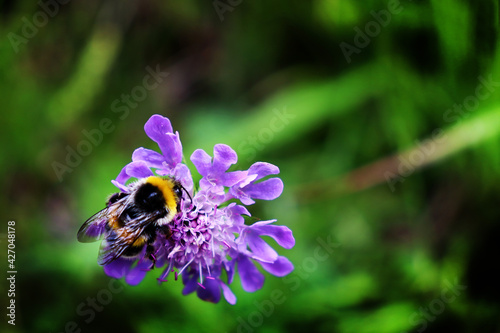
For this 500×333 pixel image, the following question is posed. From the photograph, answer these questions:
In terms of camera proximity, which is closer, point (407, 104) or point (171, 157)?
point (171, 157)

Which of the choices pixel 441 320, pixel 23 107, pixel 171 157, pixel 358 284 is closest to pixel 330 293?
pixel 358 284

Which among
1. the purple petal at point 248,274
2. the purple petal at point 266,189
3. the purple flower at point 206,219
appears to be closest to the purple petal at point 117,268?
the purple flower at point 206,219

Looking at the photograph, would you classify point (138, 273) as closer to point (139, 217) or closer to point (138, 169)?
point (139, 217)

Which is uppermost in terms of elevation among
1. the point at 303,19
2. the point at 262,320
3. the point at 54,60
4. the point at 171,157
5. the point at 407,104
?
the point at 303,19

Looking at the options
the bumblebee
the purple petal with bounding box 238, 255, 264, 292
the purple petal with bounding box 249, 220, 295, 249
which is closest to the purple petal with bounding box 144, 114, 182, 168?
the bumblebee

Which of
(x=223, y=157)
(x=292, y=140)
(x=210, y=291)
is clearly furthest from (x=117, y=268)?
(x=292, y=140)

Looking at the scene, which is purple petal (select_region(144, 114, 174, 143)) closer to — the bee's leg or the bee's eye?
the bee's eye

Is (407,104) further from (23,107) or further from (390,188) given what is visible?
(23,107)

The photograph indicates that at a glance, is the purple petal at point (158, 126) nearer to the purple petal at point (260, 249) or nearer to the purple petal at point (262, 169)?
the purple petal at point (262, 169)
